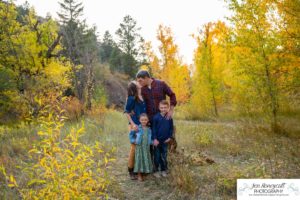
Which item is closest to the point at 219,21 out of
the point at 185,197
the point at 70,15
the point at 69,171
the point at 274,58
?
the point at 274,58

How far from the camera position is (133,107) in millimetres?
5164

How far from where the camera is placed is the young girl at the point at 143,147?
498cm

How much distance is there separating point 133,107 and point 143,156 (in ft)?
3.13

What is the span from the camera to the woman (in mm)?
5035

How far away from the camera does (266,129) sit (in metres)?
9.49

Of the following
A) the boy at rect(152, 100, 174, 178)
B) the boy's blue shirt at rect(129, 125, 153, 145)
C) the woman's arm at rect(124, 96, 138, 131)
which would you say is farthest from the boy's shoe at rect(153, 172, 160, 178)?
the woman's arm at rect(124, 96, 138, 131)

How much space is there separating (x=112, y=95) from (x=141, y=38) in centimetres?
1051

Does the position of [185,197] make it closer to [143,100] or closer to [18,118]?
[143,100]

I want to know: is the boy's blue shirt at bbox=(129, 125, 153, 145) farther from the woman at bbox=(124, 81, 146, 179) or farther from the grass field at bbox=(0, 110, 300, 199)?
the grass field at bbox=(0, 110, 300, 199)

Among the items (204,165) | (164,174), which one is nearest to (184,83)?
(204,165)

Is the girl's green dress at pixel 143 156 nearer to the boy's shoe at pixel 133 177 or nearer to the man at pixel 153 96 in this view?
the boy's shoe at pixel 133 177

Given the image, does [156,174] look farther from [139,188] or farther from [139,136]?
[139,136]

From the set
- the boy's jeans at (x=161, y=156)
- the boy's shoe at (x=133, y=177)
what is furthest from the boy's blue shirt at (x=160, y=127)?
the boy's shoe at (x=133, y=177)

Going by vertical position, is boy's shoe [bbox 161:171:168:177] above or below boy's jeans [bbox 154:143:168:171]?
below
